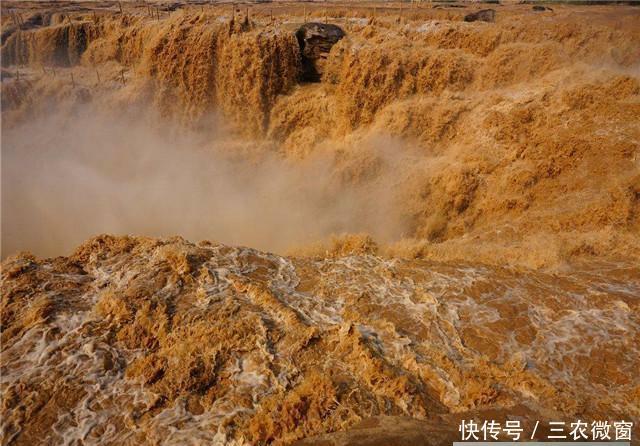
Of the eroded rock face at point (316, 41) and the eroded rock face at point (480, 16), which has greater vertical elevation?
the eroded rock face at point (480, 16)

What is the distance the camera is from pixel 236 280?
6758 mm

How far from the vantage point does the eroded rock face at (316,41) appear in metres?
13.0

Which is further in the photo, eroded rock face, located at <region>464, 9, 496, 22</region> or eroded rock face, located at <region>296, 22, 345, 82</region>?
eroded rock face, located at <region>464, 9, 496, 22</region>

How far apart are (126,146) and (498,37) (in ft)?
39.2

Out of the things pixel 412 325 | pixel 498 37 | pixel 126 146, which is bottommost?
pixel 412 325

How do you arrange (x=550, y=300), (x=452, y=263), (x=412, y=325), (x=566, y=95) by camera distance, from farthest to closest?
(x=566, y=95) < (x=452, y=263) < (x=550, y=300) < (x=412, y=325)

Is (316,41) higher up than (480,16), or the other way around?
(480,16)

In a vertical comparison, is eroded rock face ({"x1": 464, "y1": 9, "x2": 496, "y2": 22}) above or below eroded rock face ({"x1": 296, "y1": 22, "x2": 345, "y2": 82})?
above

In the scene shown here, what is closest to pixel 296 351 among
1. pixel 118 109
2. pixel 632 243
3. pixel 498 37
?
pixel 632 243

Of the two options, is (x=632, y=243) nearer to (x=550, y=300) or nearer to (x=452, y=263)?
(x=550, y=300)

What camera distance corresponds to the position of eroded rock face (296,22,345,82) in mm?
12977

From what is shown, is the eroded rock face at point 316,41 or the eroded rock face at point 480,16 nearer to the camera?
the eroded rock face at point 316,41

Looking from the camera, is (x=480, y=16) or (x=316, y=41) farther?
(x=480, y=16)

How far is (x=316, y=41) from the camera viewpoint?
42.6 feet
